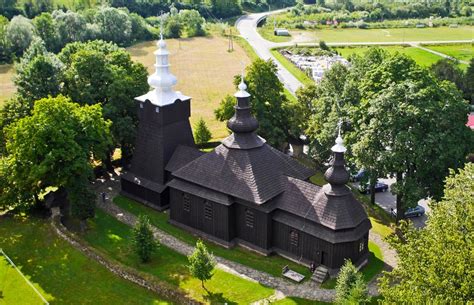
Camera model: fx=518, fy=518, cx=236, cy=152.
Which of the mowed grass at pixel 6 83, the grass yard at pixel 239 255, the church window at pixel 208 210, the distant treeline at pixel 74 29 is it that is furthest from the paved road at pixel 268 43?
the church window at pixel 208 210

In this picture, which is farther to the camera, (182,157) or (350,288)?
(182,157)

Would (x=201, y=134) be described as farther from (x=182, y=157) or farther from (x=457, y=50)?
(x=457, y=50)

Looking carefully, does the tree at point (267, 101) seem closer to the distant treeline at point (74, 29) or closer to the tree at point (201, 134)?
the tree at point (201, 134)

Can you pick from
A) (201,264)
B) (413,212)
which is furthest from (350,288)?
(413,212)

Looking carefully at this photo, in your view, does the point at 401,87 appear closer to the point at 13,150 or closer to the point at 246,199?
the point at 246,199

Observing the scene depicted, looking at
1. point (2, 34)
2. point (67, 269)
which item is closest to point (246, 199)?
point (67, 269)

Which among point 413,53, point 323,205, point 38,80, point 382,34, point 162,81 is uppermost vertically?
point 162,81
